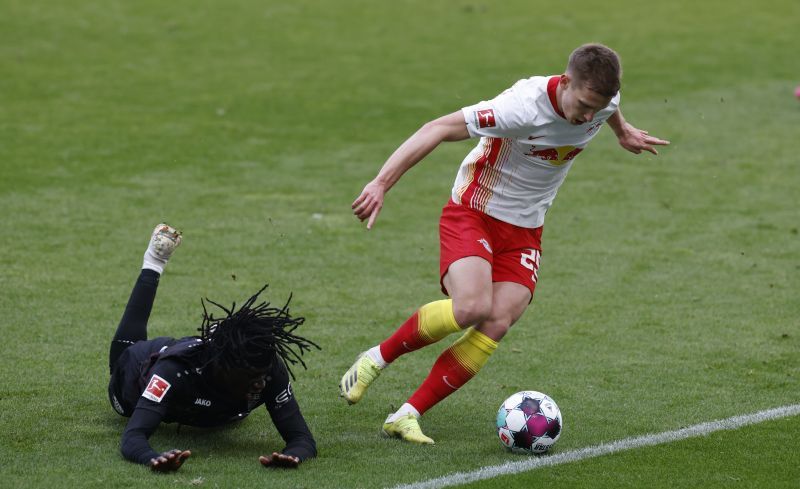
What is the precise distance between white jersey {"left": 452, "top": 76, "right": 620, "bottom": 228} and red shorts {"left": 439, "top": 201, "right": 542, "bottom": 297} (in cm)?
5

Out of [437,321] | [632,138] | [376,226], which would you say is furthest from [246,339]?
[376,226]

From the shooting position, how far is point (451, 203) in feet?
21.5

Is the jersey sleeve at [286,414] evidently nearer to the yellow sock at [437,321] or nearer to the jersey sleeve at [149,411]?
the jersey sleeve at [149,411]

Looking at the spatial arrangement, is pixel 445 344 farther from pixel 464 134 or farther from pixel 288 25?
pixel 288 25

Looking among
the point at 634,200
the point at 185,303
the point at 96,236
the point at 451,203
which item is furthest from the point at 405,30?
the point at 451,203

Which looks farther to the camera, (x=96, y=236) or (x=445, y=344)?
(x=96, y=236)

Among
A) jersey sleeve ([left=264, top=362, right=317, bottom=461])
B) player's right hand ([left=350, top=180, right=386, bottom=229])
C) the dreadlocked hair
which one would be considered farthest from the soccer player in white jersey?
the dreadlocked hair

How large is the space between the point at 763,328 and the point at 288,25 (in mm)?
14336

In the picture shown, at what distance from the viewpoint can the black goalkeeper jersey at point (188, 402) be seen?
5508 millimetres

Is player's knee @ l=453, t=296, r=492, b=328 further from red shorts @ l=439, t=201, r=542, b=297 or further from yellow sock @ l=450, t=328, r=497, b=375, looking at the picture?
red shorts @ l=439, t=201, r=542, b=297

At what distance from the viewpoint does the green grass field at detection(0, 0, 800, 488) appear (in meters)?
6.09

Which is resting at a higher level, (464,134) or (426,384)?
(464,134)

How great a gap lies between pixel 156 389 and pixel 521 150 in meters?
2.31

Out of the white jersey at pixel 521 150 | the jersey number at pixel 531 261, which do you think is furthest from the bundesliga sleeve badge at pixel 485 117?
the jersey number at pixel 531 261
